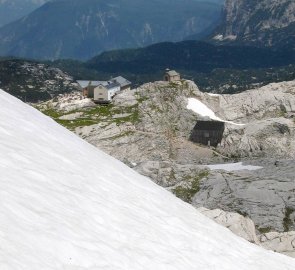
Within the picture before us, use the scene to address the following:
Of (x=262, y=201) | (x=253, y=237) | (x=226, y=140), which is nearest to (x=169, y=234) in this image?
(x=253, y=237)

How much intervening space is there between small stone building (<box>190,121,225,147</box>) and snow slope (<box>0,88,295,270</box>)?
111 meters

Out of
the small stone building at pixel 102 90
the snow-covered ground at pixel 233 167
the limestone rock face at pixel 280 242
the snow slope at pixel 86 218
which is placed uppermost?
the snow slope at pixel 86 218

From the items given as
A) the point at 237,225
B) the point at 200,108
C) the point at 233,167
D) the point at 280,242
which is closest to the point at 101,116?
the point at 200,108

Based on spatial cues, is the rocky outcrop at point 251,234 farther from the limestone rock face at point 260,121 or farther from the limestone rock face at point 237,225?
the limestone rock face at point 260,121

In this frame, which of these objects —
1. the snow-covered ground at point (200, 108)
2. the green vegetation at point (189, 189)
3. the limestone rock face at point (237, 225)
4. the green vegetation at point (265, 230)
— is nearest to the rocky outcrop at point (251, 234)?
the limestone rock face at point (237, 225)

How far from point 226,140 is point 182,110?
1807 centimetres

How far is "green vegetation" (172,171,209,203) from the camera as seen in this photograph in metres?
92.5

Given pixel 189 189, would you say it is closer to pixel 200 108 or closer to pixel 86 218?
pixel 200 108

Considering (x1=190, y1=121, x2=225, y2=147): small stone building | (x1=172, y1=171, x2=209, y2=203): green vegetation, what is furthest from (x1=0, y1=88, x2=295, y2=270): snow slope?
(x1=190, y1=121, x2=225, y2=147): small stone building

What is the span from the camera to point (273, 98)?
152 metres

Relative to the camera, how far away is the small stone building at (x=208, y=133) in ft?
436

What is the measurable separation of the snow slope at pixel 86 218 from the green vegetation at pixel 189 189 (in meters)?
70.8

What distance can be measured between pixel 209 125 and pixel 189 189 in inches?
1643

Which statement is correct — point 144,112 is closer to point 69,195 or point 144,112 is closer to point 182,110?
point 182,110
